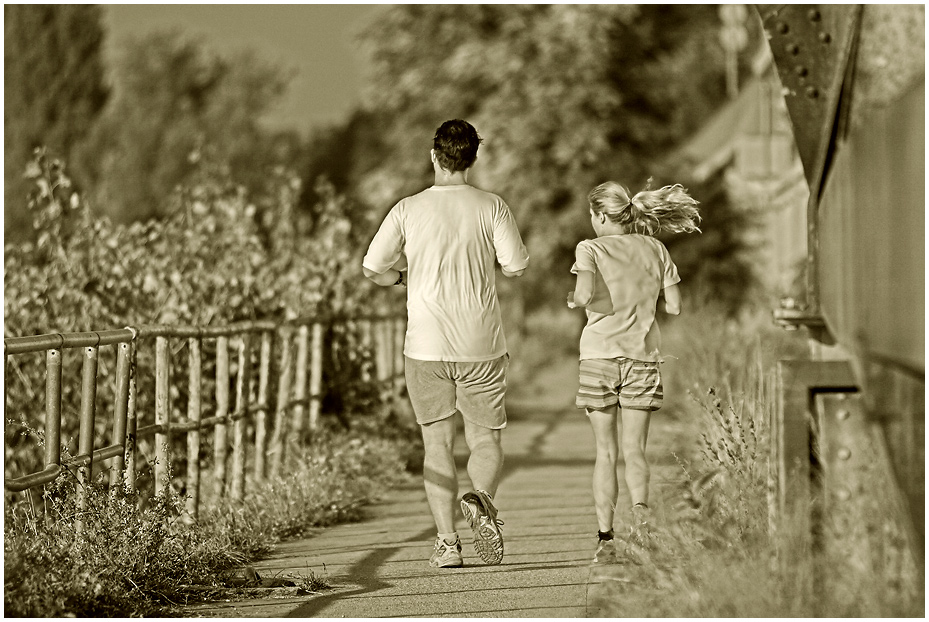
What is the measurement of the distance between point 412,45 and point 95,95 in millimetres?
19555

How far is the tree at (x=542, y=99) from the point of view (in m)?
25.8

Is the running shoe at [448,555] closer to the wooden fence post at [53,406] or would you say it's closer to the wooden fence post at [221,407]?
the wooden fence post at [53,406]

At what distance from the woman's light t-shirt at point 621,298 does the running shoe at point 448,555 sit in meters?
1.00

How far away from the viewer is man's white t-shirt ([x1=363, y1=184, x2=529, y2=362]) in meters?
6.21

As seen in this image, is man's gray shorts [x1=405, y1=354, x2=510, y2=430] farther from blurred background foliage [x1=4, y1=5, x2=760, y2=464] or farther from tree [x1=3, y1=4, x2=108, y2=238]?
tree [x1=3, y1=4, x2=108, y2=238]

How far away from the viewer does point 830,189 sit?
5453mm

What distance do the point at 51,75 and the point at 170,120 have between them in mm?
11072

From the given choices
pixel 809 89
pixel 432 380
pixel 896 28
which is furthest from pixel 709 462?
pixel 896 28

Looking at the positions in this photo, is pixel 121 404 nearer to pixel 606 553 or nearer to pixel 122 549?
pixel 122 549

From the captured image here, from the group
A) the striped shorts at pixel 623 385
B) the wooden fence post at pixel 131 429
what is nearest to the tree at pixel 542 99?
the wooden fence post at pixel 131 429

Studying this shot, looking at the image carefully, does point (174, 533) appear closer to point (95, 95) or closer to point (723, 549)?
point (723, 549)

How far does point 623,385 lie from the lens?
6262 mm

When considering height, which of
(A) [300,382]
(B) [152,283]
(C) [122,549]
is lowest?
(C) [122,549]

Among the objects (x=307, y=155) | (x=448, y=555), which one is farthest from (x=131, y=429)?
(x=307, y=155)
